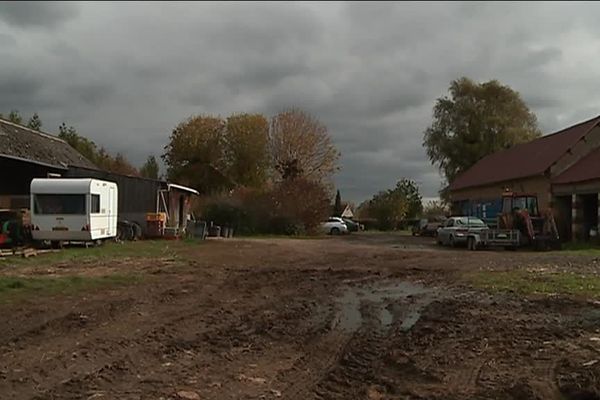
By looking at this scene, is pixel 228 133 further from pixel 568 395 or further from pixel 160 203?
pixel 568 395

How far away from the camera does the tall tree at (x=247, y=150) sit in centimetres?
5888

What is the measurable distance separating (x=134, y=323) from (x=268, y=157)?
4924cm

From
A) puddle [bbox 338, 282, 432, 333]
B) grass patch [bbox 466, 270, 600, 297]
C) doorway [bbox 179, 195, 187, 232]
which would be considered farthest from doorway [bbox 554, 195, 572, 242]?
puddle [bbox 338, 282, 432, 333]

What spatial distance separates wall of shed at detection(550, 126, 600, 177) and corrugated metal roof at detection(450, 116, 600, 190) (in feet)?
0.88

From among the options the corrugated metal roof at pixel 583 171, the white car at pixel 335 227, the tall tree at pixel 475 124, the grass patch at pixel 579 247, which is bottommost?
the grass patch at pixel 579 247

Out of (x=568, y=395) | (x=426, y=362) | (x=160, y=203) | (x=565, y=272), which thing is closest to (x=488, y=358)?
(x=426, y=362)

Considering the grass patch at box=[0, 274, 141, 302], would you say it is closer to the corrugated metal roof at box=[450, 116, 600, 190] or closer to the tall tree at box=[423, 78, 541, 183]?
the corrugated metal roof at box=[450, 116, 600, 190]

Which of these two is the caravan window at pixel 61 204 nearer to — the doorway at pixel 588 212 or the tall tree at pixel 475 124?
the doorway at pixel 588 212

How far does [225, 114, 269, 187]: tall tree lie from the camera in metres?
58.9

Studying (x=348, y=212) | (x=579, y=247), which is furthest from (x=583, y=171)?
(x=348, y=212)

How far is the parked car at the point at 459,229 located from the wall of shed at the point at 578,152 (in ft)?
22.4

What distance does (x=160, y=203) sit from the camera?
36.8 m

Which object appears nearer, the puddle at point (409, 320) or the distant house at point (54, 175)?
the puddle at point (409, 320)

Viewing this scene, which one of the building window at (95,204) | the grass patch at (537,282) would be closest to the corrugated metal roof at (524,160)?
the grass patch at (537,282)
